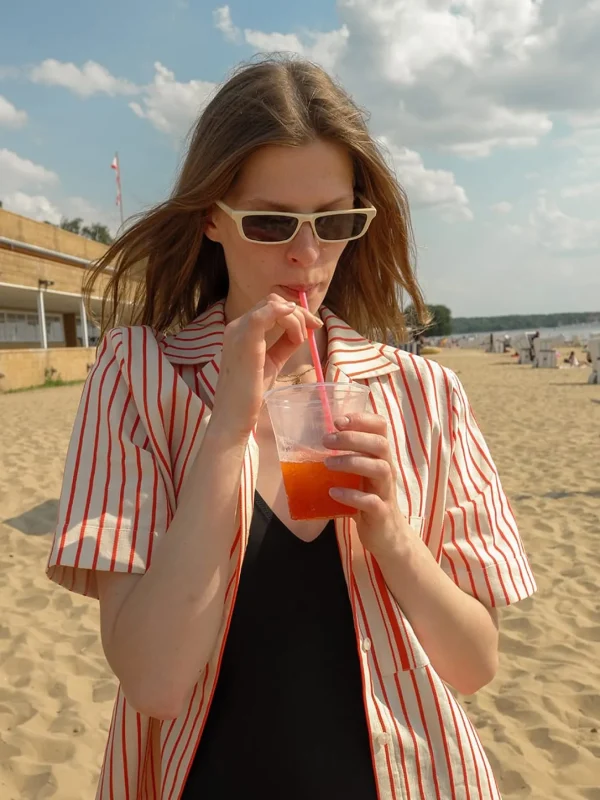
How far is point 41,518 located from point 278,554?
590 centimetres

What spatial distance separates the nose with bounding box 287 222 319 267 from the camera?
1507mm

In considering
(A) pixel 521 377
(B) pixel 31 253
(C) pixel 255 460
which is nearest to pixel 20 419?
(B) pixel 31 253

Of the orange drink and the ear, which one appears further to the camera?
the ear

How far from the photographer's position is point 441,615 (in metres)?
1.34

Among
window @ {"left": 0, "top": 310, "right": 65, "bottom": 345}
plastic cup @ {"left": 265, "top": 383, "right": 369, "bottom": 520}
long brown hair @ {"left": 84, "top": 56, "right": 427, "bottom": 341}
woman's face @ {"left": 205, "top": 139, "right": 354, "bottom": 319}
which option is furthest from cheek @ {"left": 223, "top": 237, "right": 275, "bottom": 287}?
window @ {"left": 0, "top": 310, "right": 65, "bottom": 345}

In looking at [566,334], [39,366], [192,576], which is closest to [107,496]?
[192,576]

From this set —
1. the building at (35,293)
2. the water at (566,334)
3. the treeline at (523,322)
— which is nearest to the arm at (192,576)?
the building at (35,293)

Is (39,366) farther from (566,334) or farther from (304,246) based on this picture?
(566,334)

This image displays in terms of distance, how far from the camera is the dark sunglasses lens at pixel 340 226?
5.03ft

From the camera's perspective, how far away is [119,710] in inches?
57.1

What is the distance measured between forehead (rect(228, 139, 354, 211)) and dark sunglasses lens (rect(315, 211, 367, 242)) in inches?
1.4

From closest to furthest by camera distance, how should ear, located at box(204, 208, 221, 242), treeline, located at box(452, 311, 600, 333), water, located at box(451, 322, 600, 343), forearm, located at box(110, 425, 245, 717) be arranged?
1. forearm, located at box(110, 425, 245, 717)
2. ear, located at box(204, 208, 221, 242)
3. water, located at box(451, 322, 600, 343)
4. treeline, located at box(452, 311, 600, 333)

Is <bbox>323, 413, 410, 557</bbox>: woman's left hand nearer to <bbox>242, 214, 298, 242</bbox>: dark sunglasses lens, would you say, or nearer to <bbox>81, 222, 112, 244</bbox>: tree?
<bbox>242, 214, 298, 242</bbox>: dark sunglasses lens

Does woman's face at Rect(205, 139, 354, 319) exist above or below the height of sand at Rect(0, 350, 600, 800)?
above
